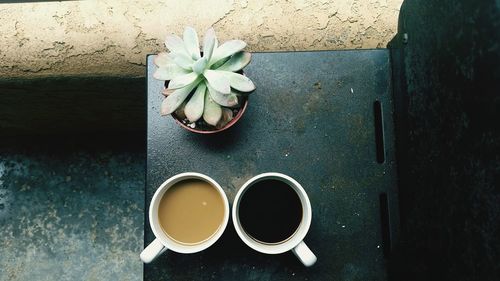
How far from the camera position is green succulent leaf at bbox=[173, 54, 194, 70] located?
0.87 meters

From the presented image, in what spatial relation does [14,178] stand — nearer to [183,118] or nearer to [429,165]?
[183,118]

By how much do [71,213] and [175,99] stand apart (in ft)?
2.69

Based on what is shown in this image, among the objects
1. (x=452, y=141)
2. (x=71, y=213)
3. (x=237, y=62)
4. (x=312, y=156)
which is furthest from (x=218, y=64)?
(x=71, y=213)

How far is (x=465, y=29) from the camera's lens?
67cm

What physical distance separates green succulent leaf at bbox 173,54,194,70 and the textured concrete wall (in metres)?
0.24

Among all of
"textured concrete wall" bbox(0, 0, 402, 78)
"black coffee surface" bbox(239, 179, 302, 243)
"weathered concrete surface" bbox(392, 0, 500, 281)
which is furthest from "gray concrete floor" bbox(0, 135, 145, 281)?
"weathered concrete surface" bbox(392, 0, 500, 281)

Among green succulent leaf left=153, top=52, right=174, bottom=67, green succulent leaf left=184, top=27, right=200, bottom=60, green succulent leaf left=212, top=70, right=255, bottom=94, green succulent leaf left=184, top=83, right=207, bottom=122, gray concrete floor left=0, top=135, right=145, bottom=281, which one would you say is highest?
green succulent leaf left=184, top=27, right=200, bottom=60

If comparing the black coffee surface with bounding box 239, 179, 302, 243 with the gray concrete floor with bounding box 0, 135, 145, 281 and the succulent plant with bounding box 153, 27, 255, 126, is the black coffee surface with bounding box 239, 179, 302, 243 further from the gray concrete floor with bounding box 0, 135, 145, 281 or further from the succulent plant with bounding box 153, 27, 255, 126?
the gray concrete floor with bounding box 0, 135, 145, 281

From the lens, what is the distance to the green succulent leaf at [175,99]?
0.87 metres

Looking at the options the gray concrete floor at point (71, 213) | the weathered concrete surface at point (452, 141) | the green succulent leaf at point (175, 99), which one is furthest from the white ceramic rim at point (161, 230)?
the gray concrete floor at point (71, 213)

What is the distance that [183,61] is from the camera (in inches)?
34.5

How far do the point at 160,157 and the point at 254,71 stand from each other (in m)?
0.23

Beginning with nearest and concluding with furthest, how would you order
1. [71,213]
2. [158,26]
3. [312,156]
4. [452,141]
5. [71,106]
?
[452,141] < [312,156] < [158,26] < [71,106] < [71,213]

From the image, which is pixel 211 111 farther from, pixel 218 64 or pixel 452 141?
pixel 452 141
